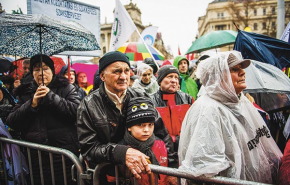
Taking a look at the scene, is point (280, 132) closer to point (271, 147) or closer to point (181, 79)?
point (271, 147)

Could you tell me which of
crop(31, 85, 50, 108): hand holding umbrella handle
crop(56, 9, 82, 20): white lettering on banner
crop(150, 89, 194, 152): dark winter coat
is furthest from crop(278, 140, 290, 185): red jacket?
crop(56, 9, 82, 20): white lettering on banner

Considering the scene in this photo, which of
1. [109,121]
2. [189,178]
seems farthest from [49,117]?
[189,178]

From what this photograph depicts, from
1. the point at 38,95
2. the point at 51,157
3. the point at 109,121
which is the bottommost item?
the point at 51,157

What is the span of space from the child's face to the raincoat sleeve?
1.28 feet

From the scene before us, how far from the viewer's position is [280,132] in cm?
322

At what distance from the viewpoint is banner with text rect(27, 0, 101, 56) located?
360cm

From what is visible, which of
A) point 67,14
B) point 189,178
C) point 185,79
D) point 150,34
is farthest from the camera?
point 150,34

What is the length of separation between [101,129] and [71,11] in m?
3.39

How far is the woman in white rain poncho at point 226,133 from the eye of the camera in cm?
153

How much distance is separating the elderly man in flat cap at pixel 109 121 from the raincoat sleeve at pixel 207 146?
37cm

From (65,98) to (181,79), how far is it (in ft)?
9.66

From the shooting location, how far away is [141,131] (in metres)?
1.73

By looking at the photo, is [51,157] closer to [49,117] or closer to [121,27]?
[49,117]

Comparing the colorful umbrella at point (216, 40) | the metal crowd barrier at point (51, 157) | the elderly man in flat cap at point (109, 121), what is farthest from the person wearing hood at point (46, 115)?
the colorful umbrella at point (216, 40)
